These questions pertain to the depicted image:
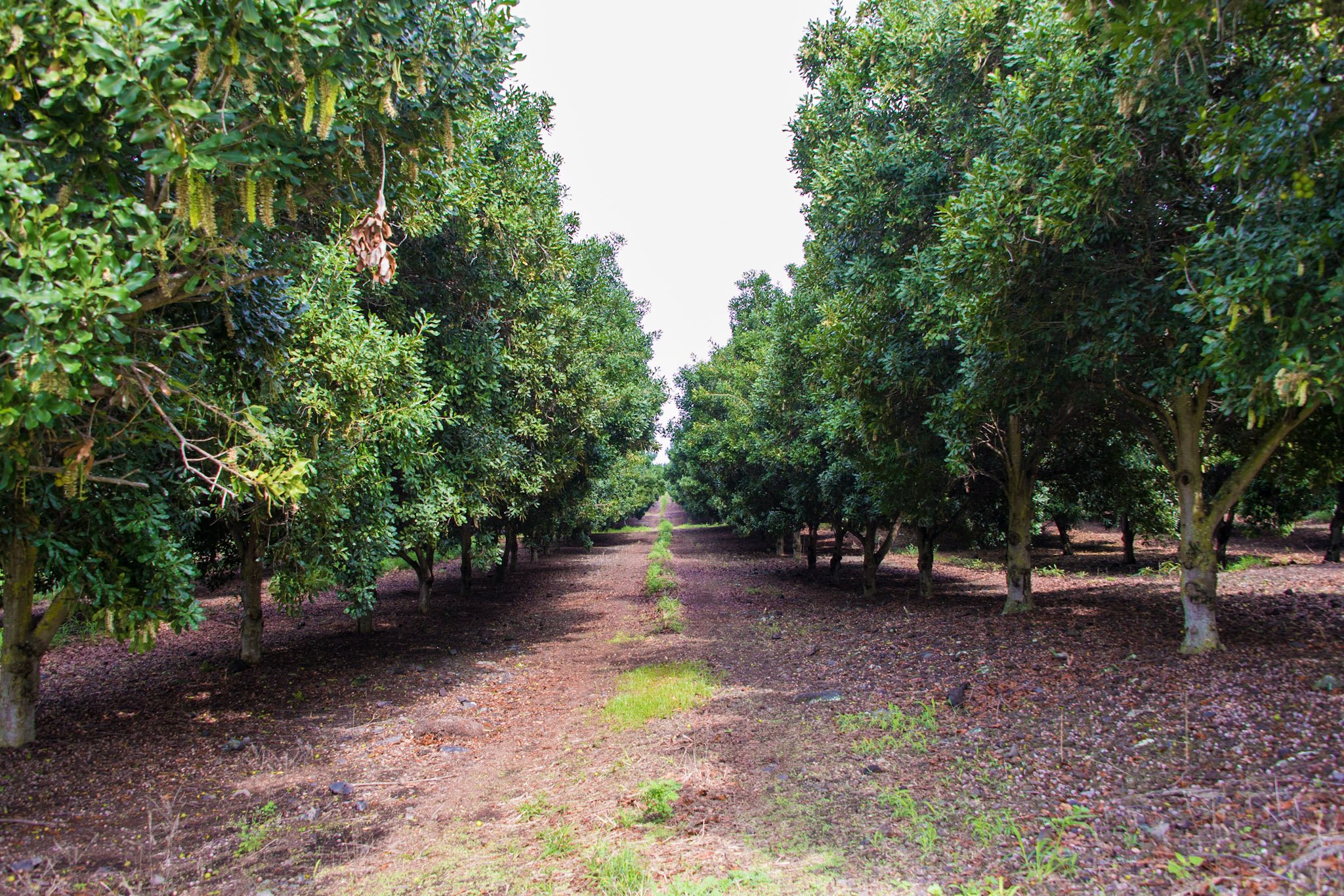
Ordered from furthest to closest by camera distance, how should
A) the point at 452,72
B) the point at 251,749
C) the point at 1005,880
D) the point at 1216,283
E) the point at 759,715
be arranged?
the point at 759,715 → the point at 251,749 → the point at 1216,283 → the point at 452,72 → the point at 1005,880

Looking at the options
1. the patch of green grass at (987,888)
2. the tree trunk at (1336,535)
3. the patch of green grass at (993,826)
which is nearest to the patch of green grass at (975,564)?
the tree trunk at (1336,535)

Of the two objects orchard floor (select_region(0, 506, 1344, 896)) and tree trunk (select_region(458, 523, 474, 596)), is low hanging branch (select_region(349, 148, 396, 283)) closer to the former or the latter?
orchard floor (select_region(0, 506, 1344, 896))

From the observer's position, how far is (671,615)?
57.2 ft

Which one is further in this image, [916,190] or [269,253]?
[916,190]

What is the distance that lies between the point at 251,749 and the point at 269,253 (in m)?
5.61

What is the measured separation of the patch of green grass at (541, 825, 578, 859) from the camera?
Answer: 215 inches

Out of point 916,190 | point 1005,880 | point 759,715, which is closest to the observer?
point 1005,880

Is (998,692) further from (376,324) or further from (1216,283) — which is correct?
(376,324)

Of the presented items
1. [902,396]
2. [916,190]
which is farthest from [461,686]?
[916,190]

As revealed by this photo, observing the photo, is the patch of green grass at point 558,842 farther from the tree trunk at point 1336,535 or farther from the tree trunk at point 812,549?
the tree trunk at point 1336,535

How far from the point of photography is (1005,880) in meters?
4.51

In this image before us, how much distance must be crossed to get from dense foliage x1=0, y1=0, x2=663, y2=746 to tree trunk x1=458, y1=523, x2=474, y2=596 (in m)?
7.43

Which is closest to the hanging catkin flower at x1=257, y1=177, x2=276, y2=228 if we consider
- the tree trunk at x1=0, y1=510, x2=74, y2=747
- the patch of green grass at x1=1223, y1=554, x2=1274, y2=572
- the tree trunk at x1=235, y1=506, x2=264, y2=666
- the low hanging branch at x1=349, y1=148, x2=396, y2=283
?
the low hanging branch at x1=349, y1=148, x2=396, y2=283

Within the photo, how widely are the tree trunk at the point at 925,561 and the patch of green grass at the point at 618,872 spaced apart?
14996 mm
